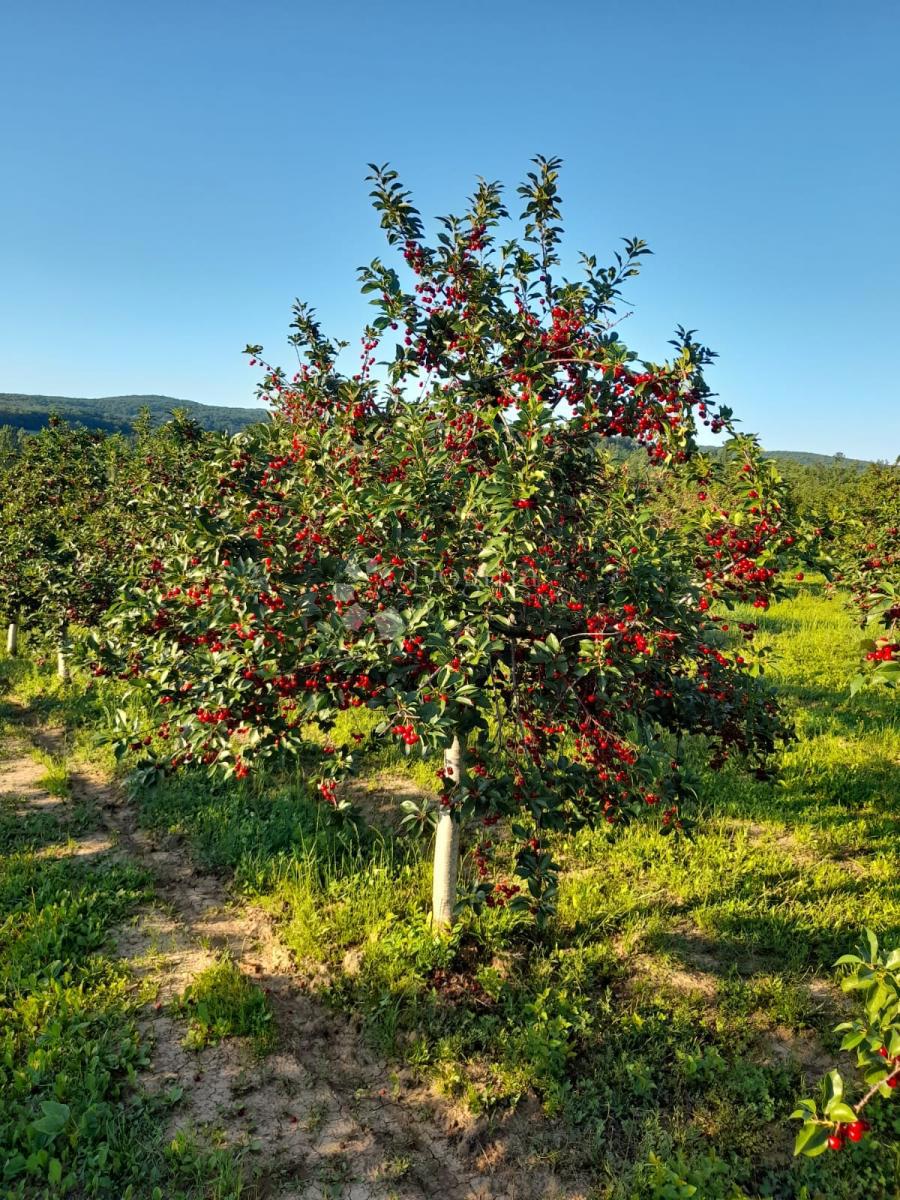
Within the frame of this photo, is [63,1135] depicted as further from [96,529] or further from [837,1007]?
[96,529]

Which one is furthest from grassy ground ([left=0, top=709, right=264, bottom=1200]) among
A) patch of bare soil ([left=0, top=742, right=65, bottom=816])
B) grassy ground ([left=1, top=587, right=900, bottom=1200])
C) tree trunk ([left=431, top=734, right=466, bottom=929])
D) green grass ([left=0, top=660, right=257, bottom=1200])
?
tree trunk ([left=431, top=734, right=466, bottom=929])

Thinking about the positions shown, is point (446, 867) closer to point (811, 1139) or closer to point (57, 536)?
point (811, 1139)

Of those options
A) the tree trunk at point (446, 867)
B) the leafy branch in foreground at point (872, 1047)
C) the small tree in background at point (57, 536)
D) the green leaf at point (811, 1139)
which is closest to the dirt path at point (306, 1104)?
the tree trunk at point (446, 867)

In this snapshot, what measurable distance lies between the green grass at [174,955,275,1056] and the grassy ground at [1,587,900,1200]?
45cm

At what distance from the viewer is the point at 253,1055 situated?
3783mm

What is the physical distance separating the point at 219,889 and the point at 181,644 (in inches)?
105

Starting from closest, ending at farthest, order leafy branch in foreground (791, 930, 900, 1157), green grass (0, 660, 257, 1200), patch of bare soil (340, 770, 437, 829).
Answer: leafy branch in foreground (791, 930, 900, 1157)
green grass (0, 660, 257, 1200)
patch of bare soil (340, 770, 437, 829)

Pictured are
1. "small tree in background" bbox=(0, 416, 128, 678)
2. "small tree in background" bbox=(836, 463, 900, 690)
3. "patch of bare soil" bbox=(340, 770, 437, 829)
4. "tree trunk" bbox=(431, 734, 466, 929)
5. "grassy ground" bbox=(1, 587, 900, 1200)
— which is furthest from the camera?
"small tree in background" bbox=(0, 416, 128, 678)

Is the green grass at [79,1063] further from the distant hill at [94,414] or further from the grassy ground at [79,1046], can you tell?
the distant hill at [94,414]

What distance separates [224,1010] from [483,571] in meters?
3.19

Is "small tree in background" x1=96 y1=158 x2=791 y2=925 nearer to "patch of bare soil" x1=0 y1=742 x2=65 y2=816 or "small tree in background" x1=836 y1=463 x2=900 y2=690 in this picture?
"small tree in background" x1=836 y1=463 x2=900 y2=690

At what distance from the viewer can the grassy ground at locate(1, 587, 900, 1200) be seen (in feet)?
10.9

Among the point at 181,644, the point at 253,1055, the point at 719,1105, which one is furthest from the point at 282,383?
the point at 719,1105

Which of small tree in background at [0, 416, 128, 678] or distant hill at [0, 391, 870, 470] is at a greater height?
distant hill at [0, 391, 870, 470]
